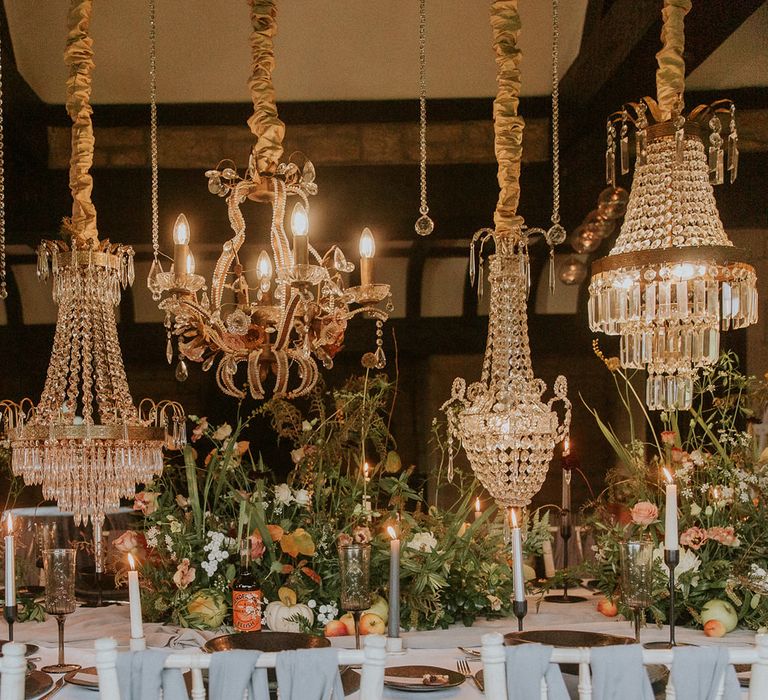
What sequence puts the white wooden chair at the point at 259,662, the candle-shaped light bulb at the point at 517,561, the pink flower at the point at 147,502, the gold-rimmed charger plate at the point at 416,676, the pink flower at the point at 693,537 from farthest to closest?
the pink flower at the point at 147,502 → the pink flower at the point at 693,537 → the candle-shaped light bulb at the point at 517,561 → the gold-rimmed charger plate at the point at 416,676 → the white wooden chair at the point at 259,662

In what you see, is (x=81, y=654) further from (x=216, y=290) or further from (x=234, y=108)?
(x=234, y=108)

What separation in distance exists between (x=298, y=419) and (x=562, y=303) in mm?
2935

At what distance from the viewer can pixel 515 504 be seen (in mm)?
2648

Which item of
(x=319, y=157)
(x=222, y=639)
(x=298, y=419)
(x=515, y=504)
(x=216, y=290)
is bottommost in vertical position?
(x=222, y=639)

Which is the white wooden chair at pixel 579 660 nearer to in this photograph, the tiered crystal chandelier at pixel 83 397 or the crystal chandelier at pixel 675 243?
the crystal chandelier at pixel 675 243

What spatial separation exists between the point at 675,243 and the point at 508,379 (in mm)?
610

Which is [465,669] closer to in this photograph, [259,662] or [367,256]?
[259,662]

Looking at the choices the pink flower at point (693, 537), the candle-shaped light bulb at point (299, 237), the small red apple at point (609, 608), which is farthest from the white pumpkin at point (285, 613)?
the pink flower at point (693, 537)

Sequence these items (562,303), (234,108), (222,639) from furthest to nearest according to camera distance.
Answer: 1. (562,303)
2. (234,108)
3. (222,639)

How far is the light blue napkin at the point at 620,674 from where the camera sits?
4.93 ft

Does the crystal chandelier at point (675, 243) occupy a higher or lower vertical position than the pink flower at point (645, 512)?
higher

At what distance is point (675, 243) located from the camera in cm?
256

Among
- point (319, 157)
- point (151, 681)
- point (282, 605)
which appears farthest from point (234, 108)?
point (151, 681)

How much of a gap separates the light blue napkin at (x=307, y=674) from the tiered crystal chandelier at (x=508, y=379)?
3.94ft
